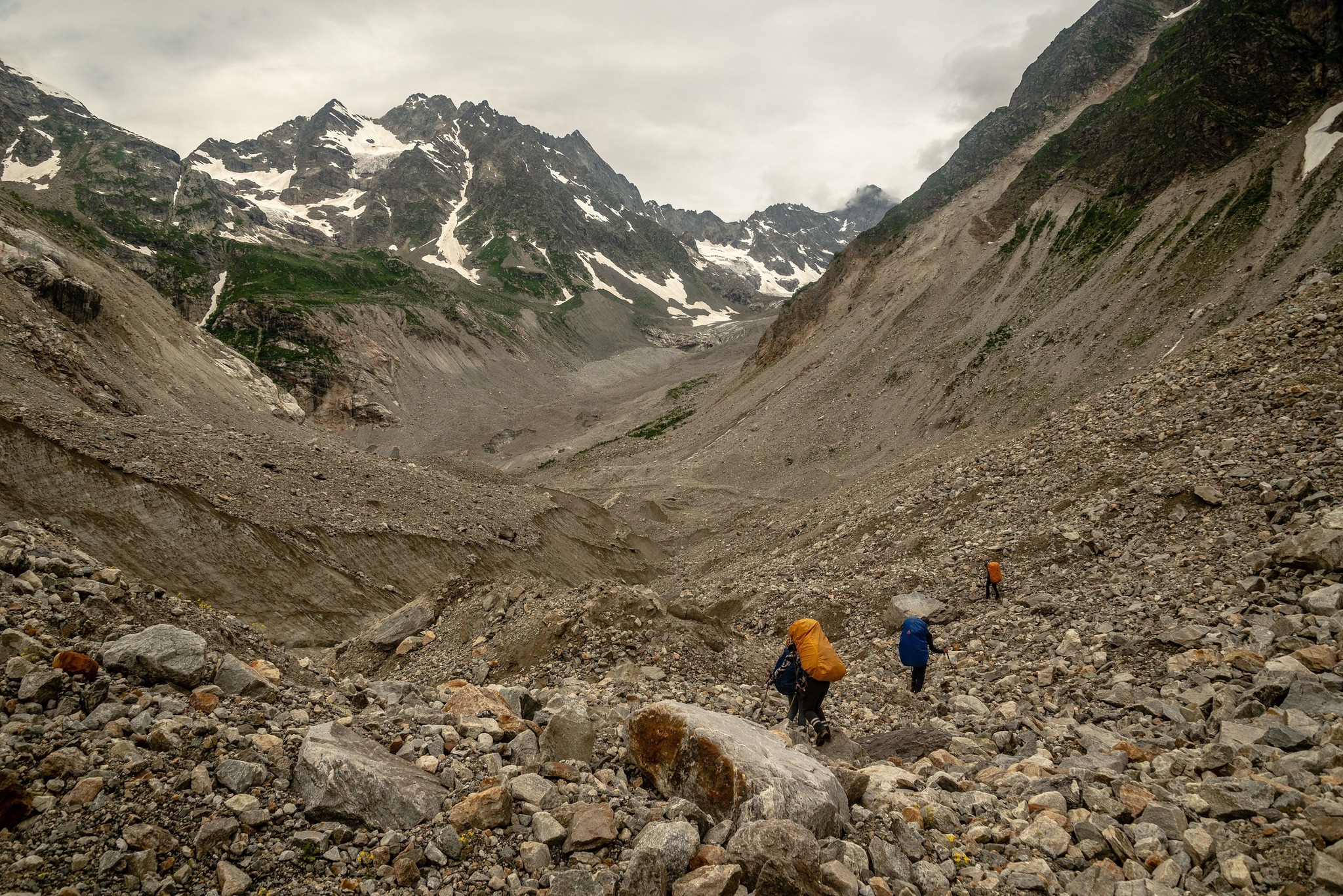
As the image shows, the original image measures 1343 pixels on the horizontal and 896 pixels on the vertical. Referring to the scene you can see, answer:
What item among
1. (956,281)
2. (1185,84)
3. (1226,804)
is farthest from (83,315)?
(1185,84)

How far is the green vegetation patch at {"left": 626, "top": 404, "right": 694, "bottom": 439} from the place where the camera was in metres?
66.9

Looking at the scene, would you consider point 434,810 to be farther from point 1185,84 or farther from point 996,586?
point 1185,84

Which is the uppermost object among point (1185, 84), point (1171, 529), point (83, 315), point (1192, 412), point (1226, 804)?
point (1185, 84)

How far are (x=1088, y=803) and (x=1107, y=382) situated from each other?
1182 inches

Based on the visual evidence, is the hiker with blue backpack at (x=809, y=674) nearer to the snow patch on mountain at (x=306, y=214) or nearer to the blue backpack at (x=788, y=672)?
the blue backpack at (x=788, y=672)

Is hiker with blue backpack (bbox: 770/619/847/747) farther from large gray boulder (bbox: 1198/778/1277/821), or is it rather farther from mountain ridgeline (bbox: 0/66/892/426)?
mountain ridgeline (bbox: 0/66/892/426)

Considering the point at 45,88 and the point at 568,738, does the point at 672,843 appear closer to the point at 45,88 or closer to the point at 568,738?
the point at 568,738

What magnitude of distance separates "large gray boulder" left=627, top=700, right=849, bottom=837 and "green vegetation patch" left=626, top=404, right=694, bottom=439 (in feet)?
191

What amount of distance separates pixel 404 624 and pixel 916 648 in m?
11.9

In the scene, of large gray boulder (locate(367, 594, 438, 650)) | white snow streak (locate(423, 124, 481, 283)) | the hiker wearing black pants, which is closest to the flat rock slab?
the hiker wearing black pants

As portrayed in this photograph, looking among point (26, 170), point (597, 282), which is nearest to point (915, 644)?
point (597, 282)

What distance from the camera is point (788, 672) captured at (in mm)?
9953

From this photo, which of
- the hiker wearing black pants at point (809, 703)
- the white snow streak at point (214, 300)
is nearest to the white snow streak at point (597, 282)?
the white snow streak at point (214, 300)

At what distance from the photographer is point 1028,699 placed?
Answer: 10047 millimetres
